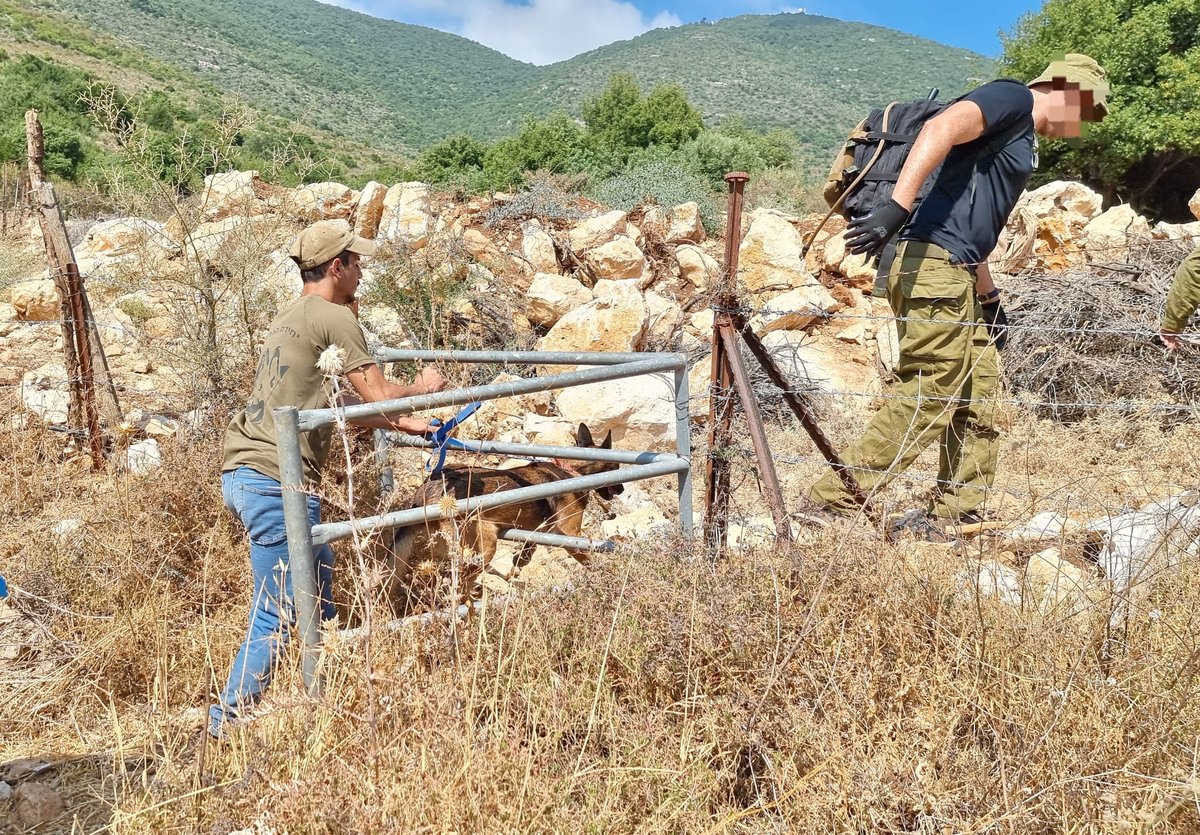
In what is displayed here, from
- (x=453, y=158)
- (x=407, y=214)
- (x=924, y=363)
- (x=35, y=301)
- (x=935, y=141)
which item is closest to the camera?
(x=935, y=141)

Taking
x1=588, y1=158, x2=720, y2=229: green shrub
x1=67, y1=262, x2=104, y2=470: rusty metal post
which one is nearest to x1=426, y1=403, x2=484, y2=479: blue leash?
x1=67, y1=262, x2=104, y2=470: rusty metal post

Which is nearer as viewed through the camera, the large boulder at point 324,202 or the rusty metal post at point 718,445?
the rusty metal post at point 718,445

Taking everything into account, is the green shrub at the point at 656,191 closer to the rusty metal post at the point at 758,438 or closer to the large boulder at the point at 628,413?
the large boulder at the point at 628,413

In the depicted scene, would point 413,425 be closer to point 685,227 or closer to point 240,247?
point 240,247

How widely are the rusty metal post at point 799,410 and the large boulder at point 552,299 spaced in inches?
170

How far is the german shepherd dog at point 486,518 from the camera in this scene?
114 inches

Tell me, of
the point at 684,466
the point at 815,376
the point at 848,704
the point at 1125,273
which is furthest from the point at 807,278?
the point at 848,704

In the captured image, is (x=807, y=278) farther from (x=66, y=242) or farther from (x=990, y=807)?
(x=990, y=807)

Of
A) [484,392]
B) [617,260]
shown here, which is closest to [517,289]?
[617,260]

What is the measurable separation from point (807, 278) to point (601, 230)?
2.28 meters

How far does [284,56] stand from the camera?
55594mm

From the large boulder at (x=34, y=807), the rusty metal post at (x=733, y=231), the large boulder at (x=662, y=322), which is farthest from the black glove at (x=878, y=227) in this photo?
the large boulder at (x=662, y=322)

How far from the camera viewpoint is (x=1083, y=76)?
10.9ft

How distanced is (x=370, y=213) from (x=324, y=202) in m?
1.17
